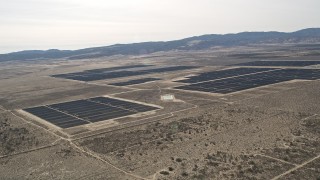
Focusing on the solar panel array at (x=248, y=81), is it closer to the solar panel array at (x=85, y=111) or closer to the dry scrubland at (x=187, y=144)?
the dry scrubland at (x=187, y=144)

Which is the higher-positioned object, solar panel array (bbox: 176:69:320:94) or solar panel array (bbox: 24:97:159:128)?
solar panel array (bbox: 176:69:320:94)

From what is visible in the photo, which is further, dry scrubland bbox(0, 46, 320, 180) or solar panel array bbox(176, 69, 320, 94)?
solar panel array bbox(176, 69, 320, 94)

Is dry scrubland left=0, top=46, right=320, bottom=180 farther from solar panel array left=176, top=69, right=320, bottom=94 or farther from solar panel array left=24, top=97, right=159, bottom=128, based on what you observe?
solar panel array left=176, top=69, right=320, bottom=94

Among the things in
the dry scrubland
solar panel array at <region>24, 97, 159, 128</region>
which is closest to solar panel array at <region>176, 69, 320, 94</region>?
the dry scrubland

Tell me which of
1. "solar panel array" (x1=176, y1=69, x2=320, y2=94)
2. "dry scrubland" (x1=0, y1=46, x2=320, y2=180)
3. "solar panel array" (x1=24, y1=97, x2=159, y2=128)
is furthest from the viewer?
Result: "solar panel array" (x1=176, y1=69, x2=320, y2=94)

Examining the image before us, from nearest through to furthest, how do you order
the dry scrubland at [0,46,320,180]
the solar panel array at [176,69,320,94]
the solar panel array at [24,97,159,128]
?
the dry scrubland at [0,46,320,180]
the solar panel array at [24,97,159,128]
the solar panel array at [176,69,320,94]

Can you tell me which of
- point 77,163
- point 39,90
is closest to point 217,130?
point 77,163
